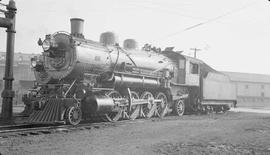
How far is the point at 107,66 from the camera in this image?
1386 centimetres

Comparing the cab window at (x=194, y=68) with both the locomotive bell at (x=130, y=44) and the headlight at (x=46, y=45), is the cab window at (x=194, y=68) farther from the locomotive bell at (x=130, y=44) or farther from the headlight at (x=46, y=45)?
the headlight at (x=46, y=45)

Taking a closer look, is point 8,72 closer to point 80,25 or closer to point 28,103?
point 28,103

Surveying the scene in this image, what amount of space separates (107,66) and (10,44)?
4.12 meters

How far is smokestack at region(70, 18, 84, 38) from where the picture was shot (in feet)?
43.9

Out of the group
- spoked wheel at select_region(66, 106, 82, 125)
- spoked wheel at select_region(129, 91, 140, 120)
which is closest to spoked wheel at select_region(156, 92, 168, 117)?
spoked wheel at select_region(129, 91, 140, 120)

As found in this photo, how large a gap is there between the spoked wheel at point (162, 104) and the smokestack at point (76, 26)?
18.5 ft

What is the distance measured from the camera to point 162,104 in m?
16.9

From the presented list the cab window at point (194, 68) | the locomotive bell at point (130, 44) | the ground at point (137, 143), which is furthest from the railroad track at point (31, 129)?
the cab window at point (194, 68)

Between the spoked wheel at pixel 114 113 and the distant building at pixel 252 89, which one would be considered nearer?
the spoked wheel at pixel 114 113

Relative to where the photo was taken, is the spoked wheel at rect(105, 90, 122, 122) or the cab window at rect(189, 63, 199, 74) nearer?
the spoked wheel at rect(105, 90, 122, 122)

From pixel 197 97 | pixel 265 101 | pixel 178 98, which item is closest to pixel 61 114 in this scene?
pixel 178 98

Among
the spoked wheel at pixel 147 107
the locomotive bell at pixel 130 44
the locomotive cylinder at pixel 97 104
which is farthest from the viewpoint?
the locomotive bell at pixel 130 44

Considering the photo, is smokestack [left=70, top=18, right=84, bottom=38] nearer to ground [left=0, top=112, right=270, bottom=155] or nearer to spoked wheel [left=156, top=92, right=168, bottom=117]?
ground [left=0, top=112, right=270, bottom=155]

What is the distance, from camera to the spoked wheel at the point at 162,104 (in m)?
16.9
